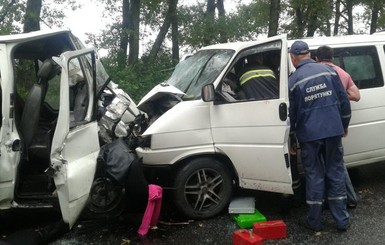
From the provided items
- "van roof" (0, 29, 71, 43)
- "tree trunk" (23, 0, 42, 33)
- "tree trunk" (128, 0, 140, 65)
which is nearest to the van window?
"van roof" (0, 29, 71, 43)

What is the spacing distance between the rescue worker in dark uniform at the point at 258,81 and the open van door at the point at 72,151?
173 centimetres

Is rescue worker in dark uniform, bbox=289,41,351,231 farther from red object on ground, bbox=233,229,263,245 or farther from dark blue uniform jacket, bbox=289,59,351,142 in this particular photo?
red object on ground, bbox=233,229,263,245

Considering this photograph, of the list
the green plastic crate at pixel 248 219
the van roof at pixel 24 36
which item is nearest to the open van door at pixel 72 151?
the van roof at pixel 24 36

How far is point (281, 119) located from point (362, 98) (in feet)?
4.67

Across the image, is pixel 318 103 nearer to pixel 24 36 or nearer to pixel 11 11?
pixel 24 36

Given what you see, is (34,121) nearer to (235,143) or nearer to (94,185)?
(94,185)

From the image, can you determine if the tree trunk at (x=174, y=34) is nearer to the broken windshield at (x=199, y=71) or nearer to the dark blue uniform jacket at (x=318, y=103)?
the broken windshield at (x=199, y=71)

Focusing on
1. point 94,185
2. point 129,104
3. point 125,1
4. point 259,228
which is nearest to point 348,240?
point 259,228

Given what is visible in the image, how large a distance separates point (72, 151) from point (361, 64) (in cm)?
375

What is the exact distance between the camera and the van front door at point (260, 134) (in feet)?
14.0

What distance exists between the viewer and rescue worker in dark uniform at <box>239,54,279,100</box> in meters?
4.45

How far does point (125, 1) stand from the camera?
1550 cm

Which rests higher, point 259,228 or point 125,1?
point 125,1

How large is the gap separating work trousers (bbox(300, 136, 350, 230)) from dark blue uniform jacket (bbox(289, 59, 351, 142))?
0.12 metres
